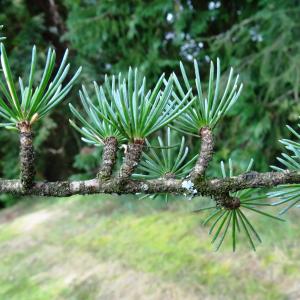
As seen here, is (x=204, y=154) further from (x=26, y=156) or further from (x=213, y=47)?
(x=213, y=47)

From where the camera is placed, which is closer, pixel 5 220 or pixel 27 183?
pixel 27 183

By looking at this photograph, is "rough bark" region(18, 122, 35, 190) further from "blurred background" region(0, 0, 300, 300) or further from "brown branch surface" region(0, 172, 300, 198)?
"blurred background" region(0, 0, 300, 300)

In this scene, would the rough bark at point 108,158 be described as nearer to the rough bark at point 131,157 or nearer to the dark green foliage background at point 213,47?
the rough bark at point 131,157

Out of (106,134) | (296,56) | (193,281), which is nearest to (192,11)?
(296,56)

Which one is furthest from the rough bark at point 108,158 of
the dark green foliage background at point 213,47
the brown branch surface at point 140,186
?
the dark green foliage background at point 213,47

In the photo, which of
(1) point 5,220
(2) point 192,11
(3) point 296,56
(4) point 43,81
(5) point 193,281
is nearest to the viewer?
(4) point 43,81

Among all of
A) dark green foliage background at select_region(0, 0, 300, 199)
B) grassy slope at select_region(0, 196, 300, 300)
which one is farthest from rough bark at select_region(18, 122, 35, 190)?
dark green foliage background at select_region(0, 0, 300, 199)

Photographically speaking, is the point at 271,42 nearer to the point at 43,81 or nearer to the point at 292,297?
the point at 292,297
